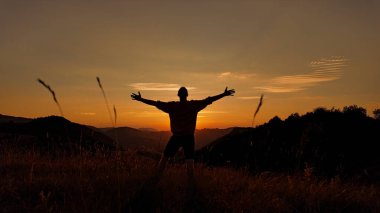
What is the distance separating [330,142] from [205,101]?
11084 millimetres

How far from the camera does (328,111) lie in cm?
Result: 1956

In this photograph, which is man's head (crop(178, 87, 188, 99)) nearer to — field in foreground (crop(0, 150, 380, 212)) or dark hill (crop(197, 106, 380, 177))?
field in foreground (crop(0, 150, 380, 212))

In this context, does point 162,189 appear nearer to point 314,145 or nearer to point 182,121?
point 182,121

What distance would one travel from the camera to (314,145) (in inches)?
649

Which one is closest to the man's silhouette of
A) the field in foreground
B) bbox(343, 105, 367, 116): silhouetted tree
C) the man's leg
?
the man's leg

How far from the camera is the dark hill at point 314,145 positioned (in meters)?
15.0

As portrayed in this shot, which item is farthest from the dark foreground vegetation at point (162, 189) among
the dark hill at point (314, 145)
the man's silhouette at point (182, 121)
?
the dark hill at point (314, 145)

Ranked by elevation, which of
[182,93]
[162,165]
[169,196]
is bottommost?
[169,196]

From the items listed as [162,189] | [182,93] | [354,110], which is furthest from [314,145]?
[162,189]

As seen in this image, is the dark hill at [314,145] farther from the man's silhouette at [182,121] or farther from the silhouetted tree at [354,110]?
the man's silhouette at [182,121]

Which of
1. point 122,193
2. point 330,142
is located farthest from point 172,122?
point 330,142

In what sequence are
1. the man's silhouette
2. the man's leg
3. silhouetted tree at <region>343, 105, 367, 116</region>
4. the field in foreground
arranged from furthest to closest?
silhouetted tree at <region>343, 105, 367, 116</region>, the man's silhouette, the man's leg, the field in foreground

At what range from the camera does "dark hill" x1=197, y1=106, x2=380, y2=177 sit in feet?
49.1

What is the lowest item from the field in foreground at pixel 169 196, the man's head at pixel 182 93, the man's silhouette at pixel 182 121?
the field in foreground at pixel 169 196
